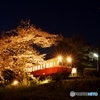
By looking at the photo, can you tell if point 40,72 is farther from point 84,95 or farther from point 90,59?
point 84,95

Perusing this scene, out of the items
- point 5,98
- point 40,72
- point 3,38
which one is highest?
point 3,38

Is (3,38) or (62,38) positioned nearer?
(3,38)

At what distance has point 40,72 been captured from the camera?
109ft

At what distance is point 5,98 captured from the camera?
682 inches

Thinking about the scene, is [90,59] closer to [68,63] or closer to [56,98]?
[68,63]

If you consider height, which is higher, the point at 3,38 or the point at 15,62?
the point at 3,38

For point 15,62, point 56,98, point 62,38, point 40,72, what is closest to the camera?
point 56,98

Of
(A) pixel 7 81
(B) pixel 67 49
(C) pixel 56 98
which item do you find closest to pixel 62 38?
(A) pixel 7 81

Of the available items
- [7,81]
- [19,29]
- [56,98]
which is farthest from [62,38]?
[56,98]

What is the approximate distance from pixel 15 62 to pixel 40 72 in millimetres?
9276

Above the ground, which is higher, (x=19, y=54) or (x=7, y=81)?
(x=19, y=54)

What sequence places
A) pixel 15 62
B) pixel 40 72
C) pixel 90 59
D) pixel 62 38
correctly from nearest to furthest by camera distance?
1. pixel 15 62
2. pixel 62 38
3. pixel 40 72
4. pixel 90 59

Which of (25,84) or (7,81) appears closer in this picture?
(25,84)

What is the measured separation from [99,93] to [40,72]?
1640cm
